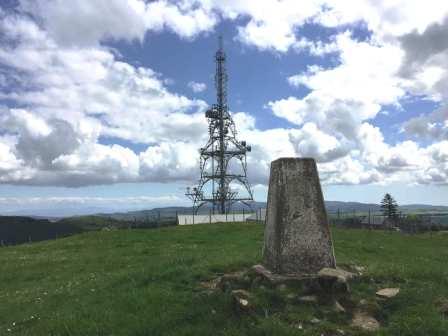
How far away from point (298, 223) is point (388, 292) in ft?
9.00

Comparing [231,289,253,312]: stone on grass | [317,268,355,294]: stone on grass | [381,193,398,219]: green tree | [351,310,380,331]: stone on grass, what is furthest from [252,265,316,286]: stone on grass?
[381,193,398,219]: green tree

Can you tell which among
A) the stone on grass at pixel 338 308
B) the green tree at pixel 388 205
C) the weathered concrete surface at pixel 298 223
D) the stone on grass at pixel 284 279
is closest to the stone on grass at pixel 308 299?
the stone on grass at pixel 338 308

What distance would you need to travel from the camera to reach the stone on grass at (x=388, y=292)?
34.9 feet

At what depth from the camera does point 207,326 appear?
9320mm

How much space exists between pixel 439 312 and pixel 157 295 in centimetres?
654

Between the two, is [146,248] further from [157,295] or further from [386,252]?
[157,295]

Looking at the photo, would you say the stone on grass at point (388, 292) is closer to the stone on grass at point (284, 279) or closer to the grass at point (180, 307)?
the grass at point (180, 307)

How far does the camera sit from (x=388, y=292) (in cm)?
1084

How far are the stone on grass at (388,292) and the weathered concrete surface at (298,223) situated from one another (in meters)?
1.74

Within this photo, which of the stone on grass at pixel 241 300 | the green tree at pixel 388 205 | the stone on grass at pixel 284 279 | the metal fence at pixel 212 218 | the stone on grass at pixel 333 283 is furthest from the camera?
the green tree at pixel 388 205

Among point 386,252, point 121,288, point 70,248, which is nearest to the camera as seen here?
point 121,288

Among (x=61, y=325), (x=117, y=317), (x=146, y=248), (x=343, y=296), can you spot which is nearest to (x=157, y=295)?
(x=117, y=317)

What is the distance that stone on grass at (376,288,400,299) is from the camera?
34.9 ft

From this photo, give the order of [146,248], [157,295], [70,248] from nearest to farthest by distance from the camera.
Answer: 1. [157,295]
2. [146,248]
3. [70,248]
